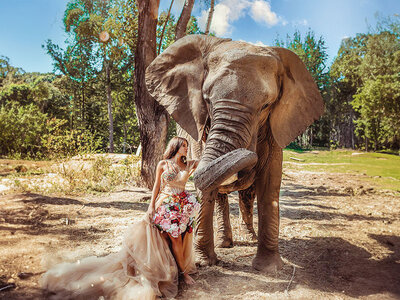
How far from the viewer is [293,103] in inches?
164

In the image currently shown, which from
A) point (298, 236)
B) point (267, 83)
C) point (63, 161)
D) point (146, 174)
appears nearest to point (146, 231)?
point (267, 83)

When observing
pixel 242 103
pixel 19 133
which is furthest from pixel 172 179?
pixel 19 133

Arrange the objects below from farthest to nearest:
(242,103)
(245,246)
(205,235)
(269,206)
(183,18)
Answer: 1. (183,18)
2. (245,246)
3. (269,206)
4. (205,235)
5. (242,103)

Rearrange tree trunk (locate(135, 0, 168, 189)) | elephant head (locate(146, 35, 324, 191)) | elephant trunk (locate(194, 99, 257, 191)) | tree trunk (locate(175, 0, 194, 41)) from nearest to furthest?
1. elephant trunk (locate(194, 99, 257, 191))
2. elephant head (locate(146, 35, 324, 191))
3. tree trunk (locate(135, 0, 168, 189))
4. tree trunk (locate(175, 0, 194, 41))

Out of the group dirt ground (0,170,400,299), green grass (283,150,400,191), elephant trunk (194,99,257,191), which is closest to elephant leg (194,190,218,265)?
dirt ground (0,170,400,299)

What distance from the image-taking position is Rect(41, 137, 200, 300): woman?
3121 mm

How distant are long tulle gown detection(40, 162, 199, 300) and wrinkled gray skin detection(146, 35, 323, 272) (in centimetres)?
55

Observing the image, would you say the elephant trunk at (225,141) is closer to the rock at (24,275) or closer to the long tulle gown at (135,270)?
the long tulle gown at (135,270)

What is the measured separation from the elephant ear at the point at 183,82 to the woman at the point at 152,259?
59 cm

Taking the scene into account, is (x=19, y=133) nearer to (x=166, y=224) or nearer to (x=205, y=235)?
(x=205, y=235)

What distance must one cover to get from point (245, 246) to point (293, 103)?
260cm

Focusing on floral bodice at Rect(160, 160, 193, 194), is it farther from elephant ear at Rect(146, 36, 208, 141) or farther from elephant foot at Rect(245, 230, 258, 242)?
elephant foot at Rect(245, 230, 258, 242)

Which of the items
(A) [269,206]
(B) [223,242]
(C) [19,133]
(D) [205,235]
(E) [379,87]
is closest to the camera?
(D) [205,235]

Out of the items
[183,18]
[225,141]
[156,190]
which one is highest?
[183,18]
